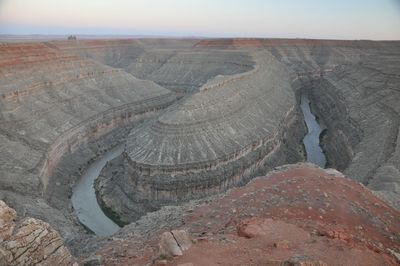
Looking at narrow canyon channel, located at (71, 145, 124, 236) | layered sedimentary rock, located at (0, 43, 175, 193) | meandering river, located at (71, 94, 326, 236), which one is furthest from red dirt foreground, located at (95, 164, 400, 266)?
layered sedimentary rock, located at (0, 43, 175, 193)

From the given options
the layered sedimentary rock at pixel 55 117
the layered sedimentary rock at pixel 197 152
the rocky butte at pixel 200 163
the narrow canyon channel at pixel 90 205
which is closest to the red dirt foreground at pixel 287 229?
the rocky butte at pixel 200 163

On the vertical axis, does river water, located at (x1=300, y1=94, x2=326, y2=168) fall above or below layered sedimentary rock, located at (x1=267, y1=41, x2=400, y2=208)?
below

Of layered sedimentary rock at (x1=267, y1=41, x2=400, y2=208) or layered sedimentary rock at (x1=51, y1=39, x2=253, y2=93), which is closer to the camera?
layered sedimentary rock at (x1=267, y1=41, x2=400, y2=208)

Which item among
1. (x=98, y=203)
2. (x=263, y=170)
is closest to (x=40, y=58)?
(x=98, y=203)

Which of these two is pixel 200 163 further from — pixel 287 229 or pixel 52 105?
pixel 52 105

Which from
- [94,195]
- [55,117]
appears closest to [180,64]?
[55,117]

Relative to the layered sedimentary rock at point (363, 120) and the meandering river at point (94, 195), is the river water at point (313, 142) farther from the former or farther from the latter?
the layered sedimentary rock at point (363, 120)

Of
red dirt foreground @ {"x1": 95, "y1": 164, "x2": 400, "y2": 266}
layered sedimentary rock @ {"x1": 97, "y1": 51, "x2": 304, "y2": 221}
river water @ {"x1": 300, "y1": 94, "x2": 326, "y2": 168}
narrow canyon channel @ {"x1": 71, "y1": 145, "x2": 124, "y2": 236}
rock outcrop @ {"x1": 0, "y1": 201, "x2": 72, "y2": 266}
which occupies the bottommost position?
narrow canyon channel @ {"x1": 71, "y1": 145, "x2": 124, "y2": 236}

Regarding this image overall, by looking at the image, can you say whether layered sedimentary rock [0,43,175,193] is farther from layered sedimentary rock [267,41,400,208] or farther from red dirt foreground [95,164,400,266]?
layered sedimentary rock [267,41,400,208]
